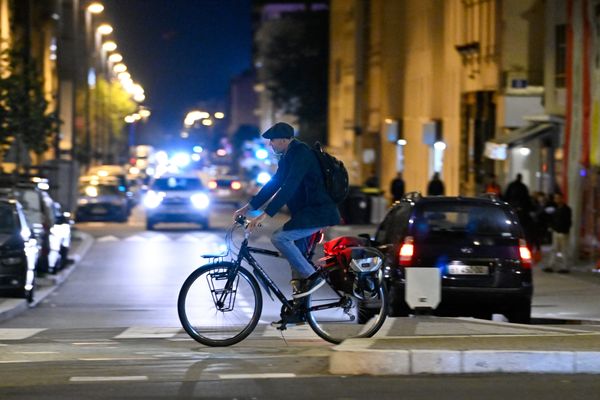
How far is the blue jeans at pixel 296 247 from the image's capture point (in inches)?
436

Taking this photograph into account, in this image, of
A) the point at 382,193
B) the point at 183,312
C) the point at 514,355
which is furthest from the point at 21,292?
the point at 382,193

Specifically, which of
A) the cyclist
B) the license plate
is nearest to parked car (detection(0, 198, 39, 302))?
the license plate

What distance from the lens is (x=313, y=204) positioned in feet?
36.4

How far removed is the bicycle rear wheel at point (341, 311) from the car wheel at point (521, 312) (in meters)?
3.76

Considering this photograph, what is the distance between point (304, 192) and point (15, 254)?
27.5 feet

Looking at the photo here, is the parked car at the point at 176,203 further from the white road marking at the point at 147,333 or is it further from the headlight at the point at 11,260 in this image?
the white road marking at the point at 147,333

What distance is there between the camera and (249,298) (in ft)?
36.9

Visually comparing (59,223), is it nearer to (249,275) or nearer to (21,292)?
(21,292)

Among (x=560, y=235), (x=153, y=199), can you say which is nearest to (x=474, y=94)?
(x=153, y=199)

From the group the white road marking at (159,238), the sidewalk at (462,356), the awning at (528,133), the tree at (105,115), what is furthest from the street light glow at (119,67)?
the sidewalk at (462,356)

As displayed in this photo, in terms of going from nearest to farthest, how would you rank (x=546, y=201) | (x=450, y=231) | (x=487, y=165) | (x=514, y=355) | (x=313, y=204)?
(x=514, y=355) → (x=313, y=204) → (x=450, y=231) → (x=546, y=201) → (x=487, y=165)

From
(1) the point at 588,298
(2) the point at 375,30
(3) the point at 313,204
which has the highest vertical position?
(2) the point at 375,30

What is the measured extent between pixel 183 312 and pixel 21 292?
8.05 metres

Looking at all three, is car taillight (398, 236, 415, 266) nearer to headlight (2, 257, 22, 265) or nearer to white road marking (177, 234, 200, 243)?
headlight (2, 257, 22, 265)
